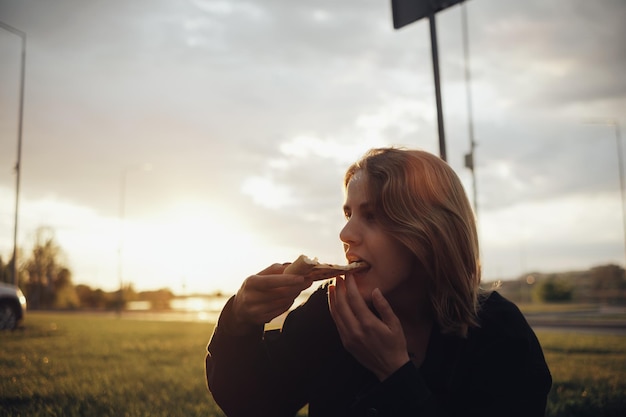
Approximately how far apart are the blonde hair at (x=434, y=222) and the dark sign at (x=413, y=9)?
2.03 m

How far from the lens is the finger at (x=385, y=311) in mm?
1863

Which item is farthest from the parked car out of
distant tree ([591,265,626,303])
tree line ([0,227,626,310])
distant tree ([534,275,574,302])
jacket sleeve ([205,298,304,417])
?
distant tree ([591,265,626,303])

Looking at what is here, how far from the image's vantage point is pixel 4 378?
4.23 metres

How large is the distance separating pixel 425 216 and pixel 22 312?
11.3m

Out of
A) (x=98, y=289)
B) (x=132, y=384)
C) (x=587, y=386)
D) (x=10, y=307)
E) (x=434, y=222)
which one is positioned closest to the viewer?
(x=434, y=222)

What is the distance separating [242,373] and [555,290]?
4345 cm

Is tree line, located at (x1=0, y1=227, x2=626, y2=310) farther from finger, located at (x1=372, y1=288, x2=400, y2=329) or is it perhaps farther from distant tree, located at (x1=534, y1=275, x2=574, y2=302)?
finger, located at (x1=372, y1=288, x2=400, y2=329)

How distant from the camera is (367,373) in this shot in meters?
2.10

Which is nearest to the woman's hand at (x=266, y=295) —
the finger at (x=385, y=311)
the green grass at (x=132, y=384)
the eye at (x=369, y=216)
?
the finger at (x=385, y=311)

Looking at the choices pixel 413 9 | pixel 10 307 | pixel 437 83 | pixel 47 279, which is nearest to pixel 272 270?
pixel 437 83

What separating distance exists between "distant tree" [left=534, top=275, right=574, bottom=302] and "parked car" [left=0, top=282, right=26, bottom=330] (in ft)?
128

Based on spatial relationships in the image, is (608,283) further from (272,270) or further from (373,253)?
(272,270)

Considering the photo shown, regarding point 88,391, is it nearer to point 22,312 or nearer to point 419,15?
point 419,15

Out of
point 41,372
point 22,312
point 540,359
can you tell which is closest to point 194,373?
point 41,372
